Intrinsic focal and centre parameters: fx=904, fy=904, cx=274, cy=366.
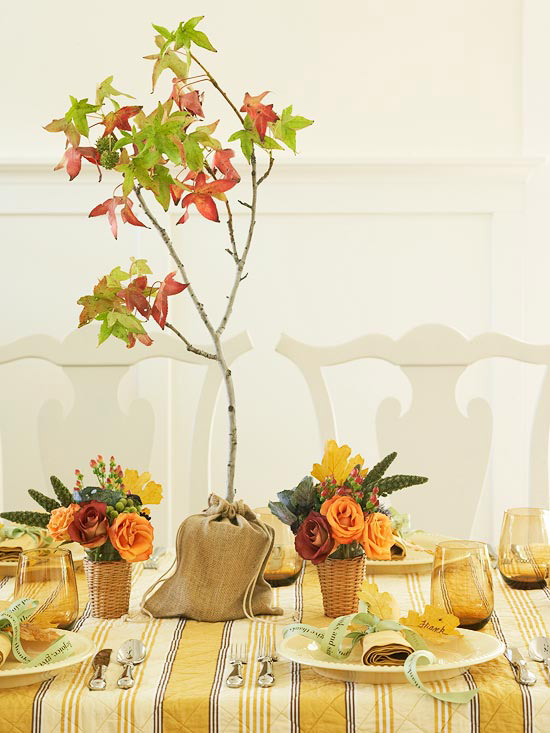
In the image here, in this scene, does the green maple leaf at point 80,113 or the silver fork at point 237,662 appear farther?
the green maple leaf at point 80,113

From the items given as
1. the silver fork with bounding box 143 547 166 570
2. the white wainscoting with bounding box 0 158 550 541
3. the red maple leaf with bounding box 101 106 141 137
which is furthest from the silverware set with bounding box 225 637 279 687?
the white wainscoting with bounding box 0 158 550 541

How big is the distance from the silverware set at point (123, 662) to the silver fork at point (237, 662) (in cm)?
8

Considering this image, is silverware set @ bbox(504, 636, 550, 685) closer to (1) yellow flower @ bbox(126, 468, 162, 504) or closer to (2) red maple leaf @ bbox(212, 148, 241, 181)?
(1) yellow flower @ bbox(126, 468, 162, 504)

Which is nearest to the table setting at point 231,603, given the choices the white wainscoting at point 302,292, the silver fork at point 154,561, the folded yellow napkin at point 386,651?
the folded yellow napkin at point 386,651

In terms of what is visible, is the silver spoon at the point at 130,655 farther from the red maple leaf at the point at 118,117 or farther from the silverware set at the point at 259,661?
the red maple leaf at the point at 118,117

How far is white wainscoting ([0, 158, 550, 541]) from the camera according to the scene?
263cm

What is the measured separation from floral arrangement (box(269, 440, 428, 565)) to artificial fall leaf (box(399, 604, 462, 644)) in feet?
0.39

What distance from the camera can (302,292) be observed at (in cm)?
267

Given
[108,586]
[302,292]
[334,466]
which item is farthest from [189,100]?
[302,292]

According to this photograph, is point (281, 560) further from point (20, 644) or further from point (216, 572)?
point (20, 644)

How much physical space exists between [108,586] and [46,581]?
12cm

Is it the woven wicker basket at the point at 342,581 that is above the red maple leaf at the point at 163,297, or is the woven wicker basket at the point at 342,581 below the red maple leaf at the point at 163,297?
below

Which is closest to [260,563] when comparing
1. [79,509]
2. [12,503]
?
[79,509]

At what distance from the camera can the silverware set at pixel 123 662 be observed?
780 mm
